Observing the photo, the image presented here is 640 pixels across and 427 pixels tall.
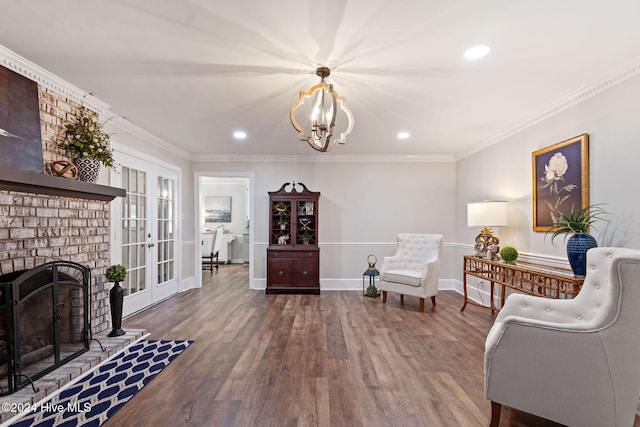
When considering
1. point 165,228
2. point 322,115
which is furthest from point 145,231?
point 322,115

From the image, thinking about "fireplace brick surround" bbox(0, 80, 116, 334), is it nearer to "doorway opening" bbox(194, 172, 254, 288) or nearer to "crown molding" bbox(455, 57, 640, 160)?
"crown molding" bbox(455, 57, 640, 160)

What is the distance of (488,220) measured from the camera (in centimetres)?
370

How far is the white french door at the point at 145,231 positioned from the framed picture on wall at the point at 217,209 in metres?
3.82

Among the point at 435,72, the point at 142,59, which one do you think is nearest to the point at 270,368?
the point at 142,59

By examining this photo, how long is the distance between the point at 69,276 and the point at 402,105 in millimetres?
3404

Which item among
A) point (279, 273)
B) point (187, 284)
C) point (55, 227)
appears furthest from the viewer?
point (187, 284)

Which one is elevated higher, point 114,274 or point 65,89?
point 65,89

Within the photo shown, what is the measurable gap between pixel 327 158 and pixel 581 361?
438cm

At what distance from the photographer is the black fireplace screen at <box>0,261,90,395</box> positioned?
196 centimetres

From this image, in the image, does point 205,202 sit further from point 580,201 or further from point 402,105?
point 580,201

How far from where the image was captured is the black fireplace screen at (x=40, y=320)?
1.96 metres

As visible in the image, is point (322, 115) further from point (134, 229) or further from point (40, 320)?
point (134, 229)

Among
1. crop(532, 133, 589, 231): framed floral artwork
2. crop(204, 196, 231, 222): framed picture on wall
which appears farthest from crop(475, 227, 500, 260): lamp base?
crop(204, 196, 231, 222): framed picture on wall

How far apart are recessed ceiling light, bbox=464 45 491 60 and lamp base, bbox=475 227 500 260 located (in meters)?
2.43
